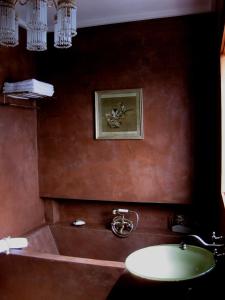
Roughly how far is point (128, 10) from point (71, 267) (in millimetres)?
2151

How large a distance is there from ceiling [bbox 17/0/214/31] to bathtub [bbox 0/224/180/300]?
196 cm

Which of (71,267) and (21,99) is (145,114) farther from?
(71,267)

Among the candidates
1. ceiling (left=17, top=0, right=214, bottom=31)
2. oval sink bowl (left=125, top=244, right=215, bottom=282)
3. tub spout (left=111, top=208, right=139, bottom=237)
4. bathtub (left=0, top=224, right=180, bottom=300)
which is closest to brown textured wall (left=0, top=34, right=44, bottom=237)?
bathtub (left=0, top=224, right=180, bottom=300)

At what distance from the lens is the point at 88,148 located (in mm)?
3365

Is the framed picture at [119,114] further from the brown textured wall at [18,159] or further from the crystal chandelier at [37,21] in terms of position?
the crystal chandelier at [37,21]

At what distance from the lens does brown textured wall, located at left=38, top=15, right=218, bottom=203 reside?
3.04 meters

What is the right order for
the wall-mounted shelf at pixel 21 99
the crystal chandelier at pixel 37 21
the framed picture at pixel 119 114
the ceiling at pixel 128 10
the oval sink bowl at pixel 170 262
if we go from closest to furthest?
the crystal chandelier at pixel 37 21
the oval sink bowl at pixel 170 262
the ceiling at pixel 128 10
the wall-mounted shelf at pixel 21 99
the framed picture at pixel 119 114

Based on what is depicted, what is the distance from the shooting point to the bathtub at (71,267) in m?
2.40

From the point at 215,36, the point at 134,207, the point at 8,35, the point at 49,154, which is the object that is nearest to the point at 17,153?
the point at 49,154

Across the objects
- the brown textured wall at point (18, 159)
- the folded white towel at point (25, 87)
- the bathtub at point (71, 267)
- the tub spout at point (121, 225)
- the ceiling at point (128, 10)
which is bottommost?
the bathtub at point (71, 267)

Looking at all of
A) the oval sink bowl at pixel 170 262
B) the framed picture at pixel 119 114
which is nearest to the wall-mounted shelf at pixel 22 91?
the framed picture at pixel 119 114

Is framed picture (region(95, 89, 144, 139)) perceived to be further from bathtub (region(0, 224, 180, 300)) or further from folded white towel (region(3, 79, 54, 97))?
bathtub (region(0, 224, 180, 300))

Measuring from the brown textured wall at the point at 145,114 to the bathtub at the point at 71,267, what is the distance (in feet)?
1.28

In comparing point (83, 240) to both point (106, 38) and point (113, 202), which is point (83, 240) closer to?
point (113, 202)
